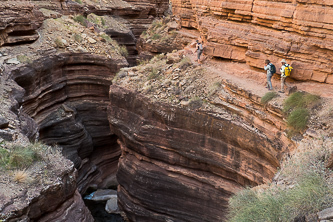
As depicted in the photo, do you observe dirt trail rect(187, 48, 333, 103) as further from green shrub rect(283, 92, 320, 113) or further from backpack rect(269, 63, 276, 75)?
backpack rect(269, 63, 276, 75)

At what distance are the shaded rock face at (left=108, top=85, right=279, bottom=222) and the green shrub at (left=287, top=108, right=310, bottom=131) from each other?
→ 93cm

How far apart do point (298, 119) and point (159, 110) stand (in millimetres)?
5134

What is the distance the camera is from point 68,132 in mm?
18172

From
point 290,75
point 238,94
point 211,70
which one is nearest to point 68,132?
point 211,70

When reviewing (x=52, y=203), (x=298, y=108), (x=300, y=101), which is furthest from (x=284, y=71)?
(x=52, y=203)

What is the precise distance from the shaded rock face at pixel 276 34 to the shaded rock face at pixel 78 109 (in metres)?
7.19

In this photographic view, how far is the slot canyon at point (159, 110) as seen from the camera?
34.0 feet

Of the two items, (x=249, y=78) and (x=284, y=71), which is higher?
(x=284, y=71)

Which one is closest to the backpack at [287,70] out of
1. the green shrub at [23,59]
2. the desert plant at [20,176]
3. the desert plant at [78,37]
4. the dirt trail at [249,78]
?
the dirt trail at [249,78]

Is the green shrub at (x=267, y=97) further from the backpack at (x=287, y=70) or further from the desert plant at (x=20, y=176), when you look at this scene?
the desert plant at (x=20, y=176)

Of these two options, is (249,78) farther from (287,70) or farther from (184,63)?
(184,63)

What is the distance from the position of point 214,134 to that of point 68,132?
9317 millimetres

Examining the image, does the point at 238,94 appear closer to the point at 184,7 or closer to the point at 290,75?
the point at 290,75

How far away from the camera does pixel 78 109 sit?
19.6 m
